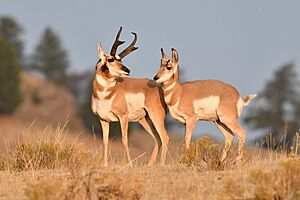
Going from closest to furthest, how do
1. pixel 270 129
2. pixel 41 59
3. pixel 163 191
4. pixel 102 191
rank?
pixel 102 191 < pixel 163 191 < pixel 270 129 < pixel 41 59

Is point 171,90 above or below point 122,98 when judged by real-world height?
above

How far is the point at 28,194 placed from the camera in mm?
7934

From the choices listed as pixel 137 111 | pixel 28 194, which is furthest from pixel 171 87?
pixel 28 194

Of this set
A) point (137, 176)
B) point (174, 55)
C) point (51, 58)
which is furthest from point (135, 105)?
point (51, 58)

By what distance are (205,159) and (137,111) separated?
10.3 feet

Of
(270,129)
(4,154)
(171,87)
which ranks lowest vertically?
(270,129)

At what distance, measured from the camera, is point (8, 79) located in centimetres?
5916

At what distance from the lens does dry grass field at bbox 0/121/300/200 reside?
8.47 metres

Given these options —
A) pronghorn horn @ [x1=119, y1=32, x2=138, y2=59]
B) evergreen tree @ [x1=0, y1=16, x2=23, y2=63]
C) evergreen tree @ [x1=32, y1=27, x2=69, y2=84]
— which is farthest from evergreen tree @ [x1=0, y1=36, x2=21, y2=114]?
pronghorn horn @ [x1=119, y1=32, x2=138, y2=59]

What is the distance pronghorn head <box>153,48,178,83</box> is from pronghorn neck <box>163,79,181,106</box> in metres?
0.09

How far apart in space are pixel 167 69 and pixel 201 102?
3.13 ft

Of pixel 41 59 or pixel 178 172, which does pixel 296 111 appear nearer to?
pixel 41 59

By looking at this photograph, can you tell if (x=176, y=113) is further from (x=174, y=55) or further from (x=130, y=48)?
(x=130, y=48)

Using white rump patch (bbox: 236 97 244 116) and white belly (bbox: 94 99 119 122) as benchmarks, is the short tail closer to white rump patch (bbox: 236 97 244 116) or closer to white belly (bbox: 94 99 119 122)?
white rump patch (bbox: 236 97 244 116)
